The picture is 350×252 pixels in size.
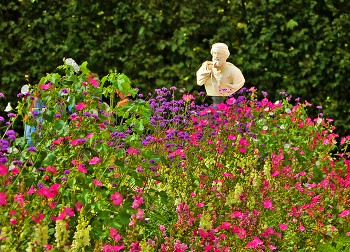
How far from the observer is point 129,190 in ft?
8.32

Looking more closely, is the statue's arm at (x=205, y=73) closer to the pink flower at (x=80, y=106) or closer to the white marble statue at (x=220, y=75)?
the white marble statue at (x=220, y=75)

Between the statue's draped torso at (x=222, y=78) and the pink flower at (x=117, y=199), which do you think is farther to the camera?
the statue's draped torso at (x=222, y=78)

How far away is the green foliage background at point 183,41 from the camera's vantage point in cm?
682

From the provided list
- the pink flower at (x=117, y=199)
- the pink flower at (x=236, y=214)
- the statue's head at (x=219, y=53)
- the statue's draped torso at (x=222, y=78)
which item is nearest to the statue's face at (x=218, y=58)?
the statue's head at (x=219, y=53)

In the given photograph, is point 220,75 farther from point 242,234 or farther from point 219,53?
point 242,234

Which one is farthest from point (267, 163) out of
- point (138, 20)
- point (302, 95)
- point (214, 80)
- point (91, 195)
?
point (138, 20)

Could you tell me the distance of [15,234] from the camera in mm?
1911

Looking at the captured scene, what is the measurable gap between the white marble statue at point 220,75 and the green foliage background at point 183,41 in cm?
132

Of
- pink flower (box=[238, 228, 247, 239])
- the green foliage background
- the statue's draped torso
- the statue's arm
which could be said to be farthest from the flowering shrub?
the green foliage background

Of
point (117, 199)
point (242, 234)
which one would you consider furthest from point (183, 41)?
point (117, 199)

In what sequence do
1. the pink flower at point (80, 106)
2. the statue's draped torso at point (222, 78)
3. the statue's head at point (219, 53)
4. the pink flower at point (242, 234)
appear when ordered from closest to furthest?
the pink flower at point (80, 106)
the pink flower at point (242, 234)
the statue's head at point (219, 53)
the statue's draped torso at point (222, 78)

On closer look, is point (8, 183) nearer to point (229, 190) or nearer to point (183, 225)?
point (183, 225)

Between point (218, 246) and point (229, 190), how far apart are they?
513 mm

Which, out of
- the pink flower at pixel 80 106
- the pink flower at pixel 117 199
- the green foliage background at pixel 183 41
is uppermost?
the green foliage background at pixel 183 41
